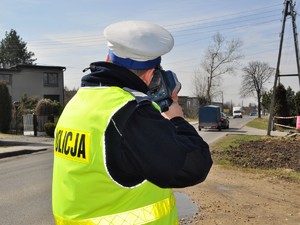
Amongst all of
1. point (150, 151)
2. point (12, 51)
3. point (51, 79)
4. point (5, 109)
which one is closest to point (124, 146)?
point (150, 151)

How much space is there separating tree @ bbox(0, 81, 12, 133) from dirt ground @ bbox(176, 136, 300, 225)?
22688 millimetres

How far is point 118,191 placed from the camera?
65.5 inches

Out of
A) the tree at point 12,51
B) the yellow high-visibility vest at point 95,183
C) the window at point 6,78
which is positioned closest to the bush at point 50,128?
the window at point 6,78

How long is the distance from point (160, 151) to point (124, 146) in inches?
5.5

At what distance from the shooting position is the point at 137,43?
1741 mm

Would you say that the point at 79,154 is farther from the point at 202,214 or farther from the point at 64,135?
the point at 202,214

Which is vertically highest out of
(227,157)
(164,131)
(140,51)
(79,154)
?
(140,51)

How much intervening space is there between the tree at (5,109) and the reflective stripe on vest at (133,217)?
30.0m

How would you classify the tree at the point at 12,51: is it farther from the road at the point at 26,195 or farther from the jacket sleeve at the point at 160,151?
the jacket sleeve at the point at 160,151

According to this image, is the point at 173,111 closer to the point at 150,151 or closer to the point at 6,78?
the point at 150,151

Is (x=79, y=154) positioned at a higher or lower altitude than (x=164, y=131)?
lower

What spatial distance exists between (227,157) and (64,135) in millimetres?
12123

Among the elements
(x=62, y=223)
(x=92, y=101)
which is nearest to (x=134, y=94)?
(x=92, y=101)

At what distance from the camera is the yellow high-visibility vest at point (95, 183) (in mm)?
1649
